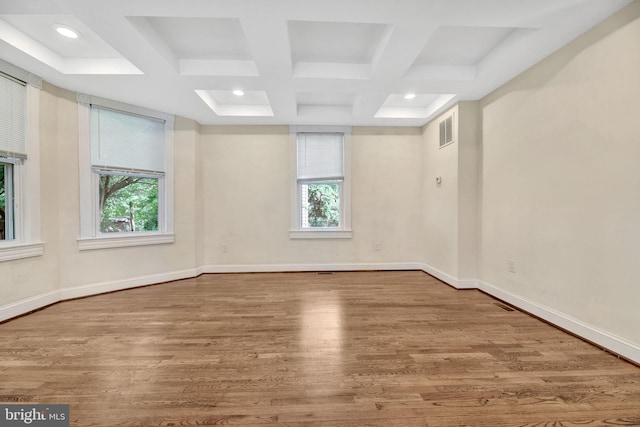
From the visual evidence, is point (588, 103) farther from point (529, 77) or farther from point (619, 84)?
point (529, 77)

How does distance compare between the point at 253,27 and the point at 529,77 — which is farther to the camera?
the point at 529,77

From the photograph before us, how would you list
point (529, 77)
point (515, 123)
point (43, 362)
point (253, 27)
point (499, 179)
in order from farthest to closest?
point (499, 179)
point (515, 123)
point (529, 77)
point (253, 27)
point (43, 362)

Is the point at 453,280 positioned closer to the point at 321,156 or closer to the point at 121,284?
the point at 321,156

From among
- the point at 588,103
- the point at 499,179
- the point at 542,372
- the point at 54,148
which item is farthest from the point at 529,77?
the point at 54,148

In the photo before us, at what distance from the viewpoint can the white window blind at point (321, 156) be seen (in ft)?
14.9

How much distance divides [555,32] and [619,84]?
64 cm

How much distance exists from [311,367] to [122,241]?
127 inches

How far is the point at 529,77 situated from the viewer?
2730mm

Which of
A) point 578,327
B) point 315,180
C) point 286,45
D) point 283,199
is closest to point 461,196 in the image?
point 578,327

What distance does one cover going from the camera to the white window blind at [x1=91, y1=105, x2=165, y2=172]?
3.38 metres

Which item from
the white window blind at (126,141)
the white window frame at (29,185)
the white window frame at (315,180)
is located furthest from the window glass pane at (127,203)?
the white window frame at (315,180)

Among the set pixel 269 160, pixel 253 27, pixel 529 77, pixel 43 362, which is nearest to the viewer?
pixel 43 362

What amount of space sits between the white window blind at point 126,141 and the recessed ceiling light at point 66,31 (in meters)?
1.13

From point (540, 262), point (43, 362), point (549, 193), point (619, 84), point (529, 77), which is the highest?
point (529, 77)
